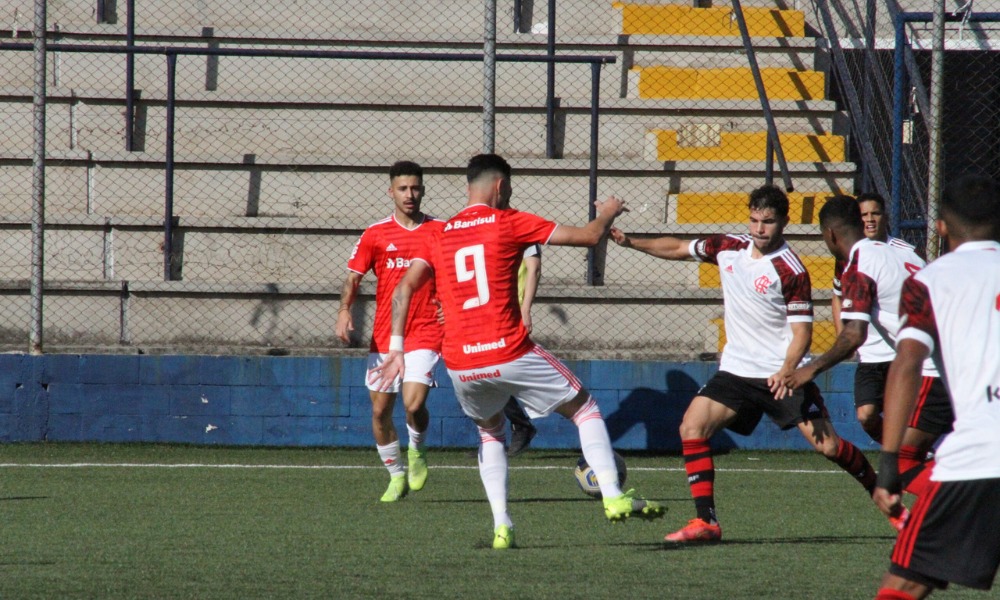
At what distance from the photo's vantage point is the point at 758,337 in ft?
26.1

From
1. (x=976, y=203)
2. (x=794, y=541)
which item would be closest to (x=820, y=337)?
(x=794, y=541)

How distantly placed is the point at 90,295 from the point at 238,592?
8.80 metres

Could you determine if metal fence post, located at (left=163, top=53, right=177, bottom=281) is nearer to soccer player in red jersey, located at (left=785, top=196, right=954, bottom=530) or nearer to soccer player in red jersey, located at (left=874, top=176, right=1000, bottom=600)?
soccer player in red jersey, located at (left=785, top=196, right=954, bottom=530)

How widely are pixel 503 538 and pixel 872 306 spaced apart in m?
2.57

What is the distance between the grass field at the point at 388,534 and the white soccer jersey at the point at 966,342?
1.89m

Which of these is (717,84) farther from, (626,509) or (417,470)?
(626,509)

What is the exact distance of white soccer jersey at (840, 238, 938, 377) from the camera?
766 centimetres

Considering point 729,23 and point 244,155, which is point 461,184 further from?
point 729,23

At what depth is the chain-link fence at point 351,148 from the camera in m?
13.9

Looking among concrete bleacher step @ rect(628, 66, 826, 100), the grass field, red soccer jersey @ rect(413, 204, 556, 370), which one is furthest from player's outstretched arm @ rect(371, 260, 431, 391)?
concrete bleacher step @ rect(628, 66, 826, 100)

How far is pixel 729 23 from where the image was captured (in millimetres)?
16984

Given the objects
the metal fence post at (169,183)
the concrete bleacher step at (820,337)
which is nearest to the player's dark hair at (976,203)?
the concrete bleacher step at (820,337)

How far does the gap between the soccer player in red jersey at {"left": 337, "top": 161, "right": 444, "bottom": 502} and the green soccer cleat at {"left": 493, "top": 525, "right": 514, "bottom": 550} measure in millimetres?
2528

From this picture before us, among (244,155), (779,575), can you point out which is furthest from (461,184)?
(779,575)
